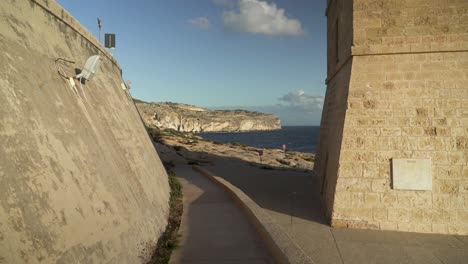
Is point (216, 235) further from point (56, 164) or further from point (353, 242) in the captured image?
point (56, 164)

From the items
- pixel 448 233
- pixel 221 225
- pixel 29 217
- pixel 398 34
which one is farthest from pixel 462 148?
pixel 29 217

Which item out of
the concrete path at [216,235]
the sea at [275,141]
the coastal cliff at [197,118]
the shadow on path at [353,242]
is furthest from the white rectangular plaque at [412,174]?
the coastal cliff at [197,118]

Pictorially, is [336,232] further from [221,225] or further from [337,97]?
[337,97]

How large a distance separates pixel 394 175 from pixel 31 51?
7.92 meters

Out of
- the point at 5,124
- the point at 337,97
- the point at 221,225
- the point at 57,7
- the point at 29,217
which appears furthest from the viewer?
the point at 337,97

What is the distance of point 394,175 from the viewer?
7633 millimetres

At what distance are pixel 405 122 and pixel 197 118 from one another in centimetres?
13311

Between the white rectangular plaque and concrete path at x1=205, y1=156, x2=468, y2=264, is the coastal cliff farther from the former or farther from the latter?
the white rectangular plaque

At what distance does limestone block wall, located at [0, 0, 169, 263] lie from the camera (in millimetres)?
2719

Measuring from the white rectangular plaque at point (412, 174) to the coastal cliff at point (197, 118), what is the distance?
286 feet

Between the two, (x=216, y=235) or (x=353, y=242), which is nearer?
(x=216, y=235)

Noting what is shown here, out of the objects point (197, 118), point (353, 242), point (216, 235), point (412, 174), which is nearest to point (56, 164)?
point (216, 235)

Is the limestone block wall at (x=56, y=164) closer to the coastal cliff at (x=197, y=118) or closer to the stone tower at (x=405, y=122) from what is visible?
the stone tower at (x=405, y=122)

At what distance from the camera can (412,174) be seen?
24.9ft
